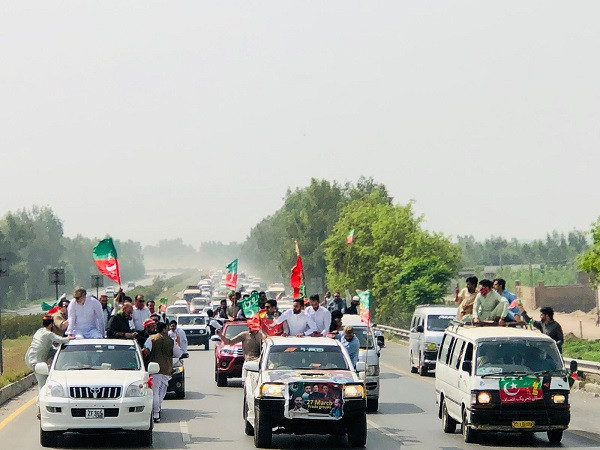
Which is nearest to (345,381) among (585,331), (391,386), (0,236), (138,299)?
(138,299)

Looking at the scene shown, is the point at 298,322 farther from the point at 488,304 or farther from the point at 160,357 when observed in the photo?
the point at 488,304

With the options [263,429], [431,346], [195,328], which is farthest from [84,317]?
[195,328]

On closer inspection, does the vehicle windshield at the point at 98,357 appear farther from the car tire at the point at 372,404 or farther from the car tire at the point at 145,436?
the car tire at the point at 372,404

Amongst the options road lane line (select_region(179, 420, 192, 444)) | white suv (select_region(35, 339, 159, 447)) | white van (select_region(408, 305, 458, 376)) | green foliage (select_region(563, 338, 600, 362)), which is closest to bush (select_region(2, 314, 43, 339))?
green foliage (select_region(563, 338, 600, 362))

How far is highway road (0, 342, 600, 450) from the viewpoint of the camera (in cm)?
1900

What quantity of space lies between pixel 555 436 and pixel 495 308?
317cm

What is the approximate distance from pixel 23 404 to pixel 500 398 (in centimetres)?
1276

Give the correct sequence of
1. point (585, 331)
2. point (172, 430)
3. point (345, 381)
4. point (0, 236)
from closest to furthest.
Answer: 1. point (345, 381)
2. point (172, 430)
3. point (585, 331)
4. point (0, 236)

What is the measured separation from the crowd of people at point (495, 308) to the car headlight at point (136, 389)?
5.56 meters

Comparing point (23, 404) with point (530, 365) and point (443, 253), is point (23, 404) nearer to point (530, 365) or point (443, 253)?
point (530, 365)

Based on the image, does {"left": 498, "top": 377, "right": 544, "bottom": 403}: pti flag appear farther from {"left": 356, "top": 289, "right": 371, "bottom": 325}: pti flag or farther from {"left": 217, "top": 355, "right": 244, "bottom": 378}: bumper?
{"left": 217, "top": 355, "right": 244, "bottom": 378}: bumper

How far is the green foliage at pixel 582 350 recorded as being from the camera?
2048 inches

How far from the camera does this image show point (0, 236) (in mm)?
180375

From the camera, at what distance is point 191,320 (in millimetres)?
58062
